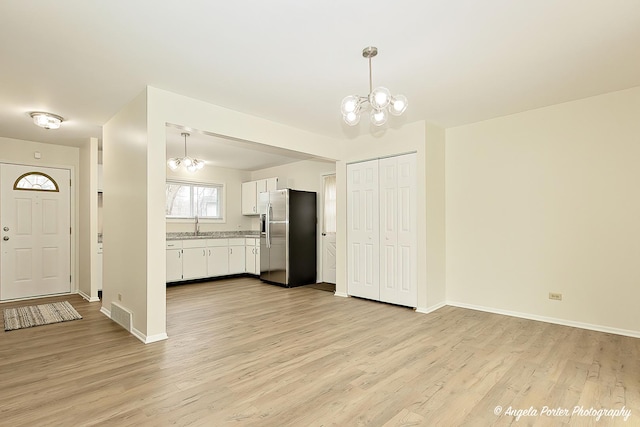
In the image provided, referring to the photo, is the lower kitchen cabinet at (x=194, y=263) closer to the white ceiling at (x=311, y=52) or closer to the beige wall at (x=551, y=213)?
the white ceiling at (x=311, y=52)

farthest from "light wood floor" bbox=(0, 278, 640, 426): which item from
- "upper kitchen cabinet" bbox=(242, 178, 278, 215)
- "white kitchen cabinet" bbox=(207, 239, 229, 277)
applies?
"upper kitchen cabinet" bbox=(242, 178, 278, 215)

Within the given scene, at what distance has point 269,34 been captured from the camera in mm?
2391

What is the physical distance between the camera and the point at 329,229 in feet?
21.4

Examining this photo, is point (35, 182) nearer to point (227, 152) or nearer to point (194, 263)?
point (194, 263)

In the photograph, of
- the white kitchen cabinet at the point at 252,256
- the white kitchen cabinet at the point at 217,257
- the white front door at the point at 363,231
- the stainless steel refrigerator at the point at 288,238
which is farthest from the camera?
the white kitchen cabinet at the point at 252,256

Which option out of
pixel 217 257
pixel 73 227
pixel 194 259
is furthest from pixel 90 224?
pixel 217 257

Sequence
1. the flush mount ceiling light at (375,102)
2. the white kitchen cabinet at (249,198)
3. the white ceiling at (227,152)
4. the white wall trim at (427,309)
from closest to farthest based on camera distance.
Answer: the flush mount ceiling light at (375,102), the white wall trim at (427,309), the white ceiling at (227,152), the white kitchen cabinet at (249,198)

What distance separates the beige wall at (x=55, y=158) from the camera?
5203 millimetres

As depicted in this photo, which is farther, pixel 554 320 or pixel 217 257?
pixel 217 257

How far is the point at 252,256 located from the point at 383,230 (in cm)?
349

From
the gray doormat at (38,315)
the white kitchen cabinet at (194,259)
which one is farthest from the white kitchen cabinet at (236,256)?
the gray doormat at (38,315)

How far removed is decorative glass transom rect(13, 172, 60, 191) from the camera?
208 inches

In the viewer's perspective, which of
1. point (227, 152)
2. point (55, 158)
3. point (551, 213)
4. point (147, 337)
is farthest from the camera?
point (227, 152)

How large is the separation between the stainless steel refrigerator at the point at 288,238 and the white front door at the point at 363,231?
1.30 meters
